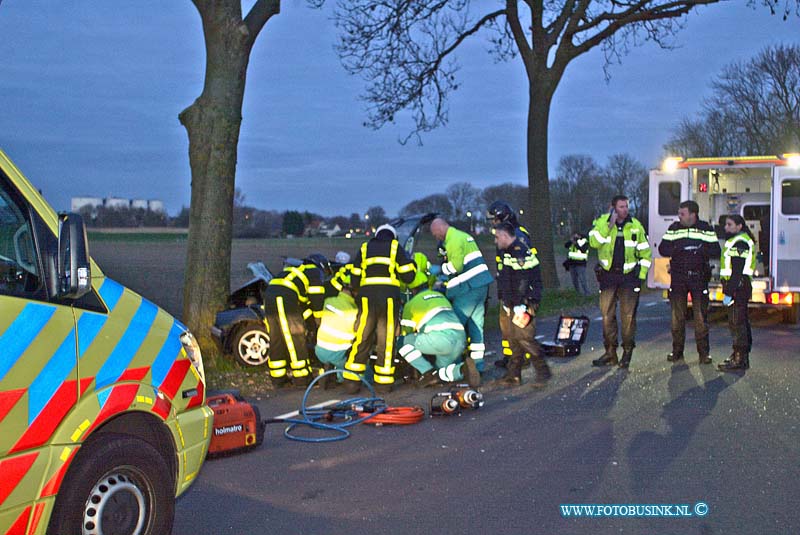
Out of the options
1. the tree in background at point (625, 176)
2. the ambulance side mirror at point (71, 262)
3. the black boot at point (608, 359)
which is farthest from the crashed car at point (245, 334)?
the tree in background at point (625, 176)

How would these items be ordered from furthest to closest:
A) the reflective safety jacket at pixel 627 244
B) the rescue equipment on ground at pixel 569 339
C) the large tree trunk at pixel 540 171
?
1. the large tree trunk at pixel 540 171
2. the rescue equipment on ground at pixel 569 339
3. the reflective safety jacket at pixel 627 244

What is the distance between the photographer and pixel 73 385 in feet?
12.4

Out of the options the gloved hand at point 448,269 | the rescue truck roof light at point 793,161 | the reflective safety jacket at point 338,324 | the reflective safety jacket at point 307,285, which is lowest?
the reflective safety jacket at point 338,324

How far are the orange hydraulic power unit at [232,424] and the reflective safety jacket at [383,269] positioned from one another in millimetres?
2907

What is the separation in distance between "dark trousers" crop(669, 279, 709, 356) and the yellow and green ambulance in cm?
778

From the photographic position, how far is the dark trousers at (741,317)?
10.3m

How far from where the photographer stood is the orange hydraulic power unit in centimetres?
618

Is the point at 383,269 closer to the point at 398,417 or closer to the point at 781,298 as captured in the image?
the point at 398,417

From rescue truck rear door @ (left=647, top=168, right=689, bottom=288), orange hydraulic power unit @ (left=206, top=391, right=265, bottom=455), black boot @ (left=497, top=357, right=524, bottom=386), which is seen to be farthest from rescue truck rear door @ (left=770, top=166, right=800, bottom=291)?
orange hydraulic power unit @ (left=206, top=391, right=265, bottom=455)

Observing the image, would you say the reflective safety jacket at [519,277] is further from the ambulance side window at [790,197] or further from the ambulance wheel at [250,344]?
the ambulance side window at [790,197]

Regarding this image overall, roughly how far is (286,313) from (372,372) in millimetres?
1217

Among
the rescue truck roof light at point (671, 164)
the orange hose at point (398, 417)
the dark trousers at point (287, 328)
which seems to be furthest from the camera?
the rescue truck roof light at point (671, 164)

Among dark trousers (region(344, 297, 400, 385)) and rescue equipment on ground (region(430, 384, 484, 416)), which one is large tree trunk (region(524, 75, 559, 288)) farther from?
rescue equipment on ground (region(430, 384, 484, 416))

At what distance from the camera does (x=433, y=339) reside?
9211 millimetres
